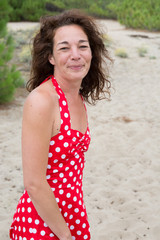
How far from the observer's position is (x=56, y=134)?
1.32 metres

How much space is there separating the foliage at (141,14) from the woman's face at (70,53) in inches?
698

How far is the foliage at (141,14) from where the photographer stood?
1847 cm

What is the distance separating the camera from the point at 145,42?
14852 mm

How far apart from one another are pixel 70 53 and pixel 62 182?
20.7 inches

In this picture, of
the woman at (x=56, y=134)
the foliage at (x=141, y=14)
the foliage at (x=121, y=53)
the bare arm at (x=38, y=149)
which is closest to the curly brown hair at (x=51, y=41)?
the woman at (x=56, y=134)

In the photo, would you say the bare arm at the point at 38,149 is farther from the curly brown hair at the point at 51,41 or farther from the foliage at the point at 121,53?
the foliage at the point at 121,53

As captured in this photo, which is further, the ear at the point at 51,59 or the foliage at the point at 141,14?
the foliage at the point at 141,14

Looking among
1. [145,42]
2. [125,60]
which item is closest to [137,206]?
[125,60]

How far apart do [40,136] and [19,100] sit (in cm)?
603

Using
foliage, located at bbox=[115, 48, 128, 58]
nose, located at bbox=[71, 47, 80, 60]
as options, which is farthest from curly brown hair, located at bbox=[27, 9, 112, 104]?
foliage, located at bbox=[115, 48, 128, 58]

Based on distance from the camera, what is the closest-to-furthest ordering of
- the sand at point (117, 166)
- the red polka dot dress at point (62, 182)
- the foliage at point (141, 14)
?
the red polka dot dress at point (62, 182) < the sand at point (117, 166) < the foliage at point (141, 14)

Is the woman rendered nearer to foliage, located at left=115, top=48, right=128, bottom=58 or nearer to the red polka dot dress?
the red polka dot dress

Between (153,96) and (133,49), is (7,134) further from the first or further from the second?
(133,49)

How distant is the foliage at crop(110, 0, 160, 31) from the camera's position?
18469 mm
